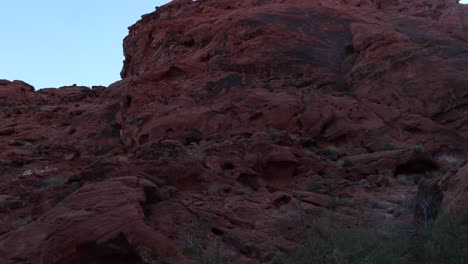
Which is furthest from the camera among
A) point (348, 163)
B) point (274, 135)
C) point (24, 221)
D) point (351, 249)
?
point (274, 135)

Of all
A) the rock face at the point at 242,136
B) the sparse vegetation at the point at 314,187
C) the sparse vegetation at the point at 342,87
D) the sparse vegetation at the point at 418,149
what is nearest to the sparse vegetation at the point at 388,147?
the rock face at the point at 242,136

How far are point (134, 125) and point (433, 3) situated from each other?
1431cm

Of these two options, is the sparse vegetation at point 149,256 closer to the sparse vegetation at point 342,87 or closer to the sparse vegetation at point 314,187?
the sparse vegetation at point 314,187

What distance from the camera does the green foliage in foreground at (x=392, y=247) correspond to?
8281 mm

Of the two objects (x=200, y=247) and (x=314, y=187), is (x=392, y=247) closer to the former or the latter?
(x=200, y=247)

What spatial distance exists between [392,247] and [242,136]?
980 cm

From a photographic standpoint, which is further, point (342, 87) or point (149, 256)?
point (342, 87)

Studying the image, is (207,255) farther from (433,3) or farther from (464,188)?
(433,3)

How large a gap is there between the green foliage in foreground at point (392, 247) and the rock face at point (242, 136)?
1.09 m

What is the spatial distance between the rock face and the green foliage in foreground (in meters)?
1.09

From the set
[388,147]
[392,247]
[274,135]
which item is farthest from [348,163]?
[392,247]

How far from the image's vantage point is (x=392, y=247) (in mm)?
8703

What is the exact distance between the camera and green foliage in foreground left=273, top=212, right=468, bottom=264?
8281mm

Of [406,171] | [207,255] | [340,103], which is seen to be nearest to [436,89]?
[340,103]
